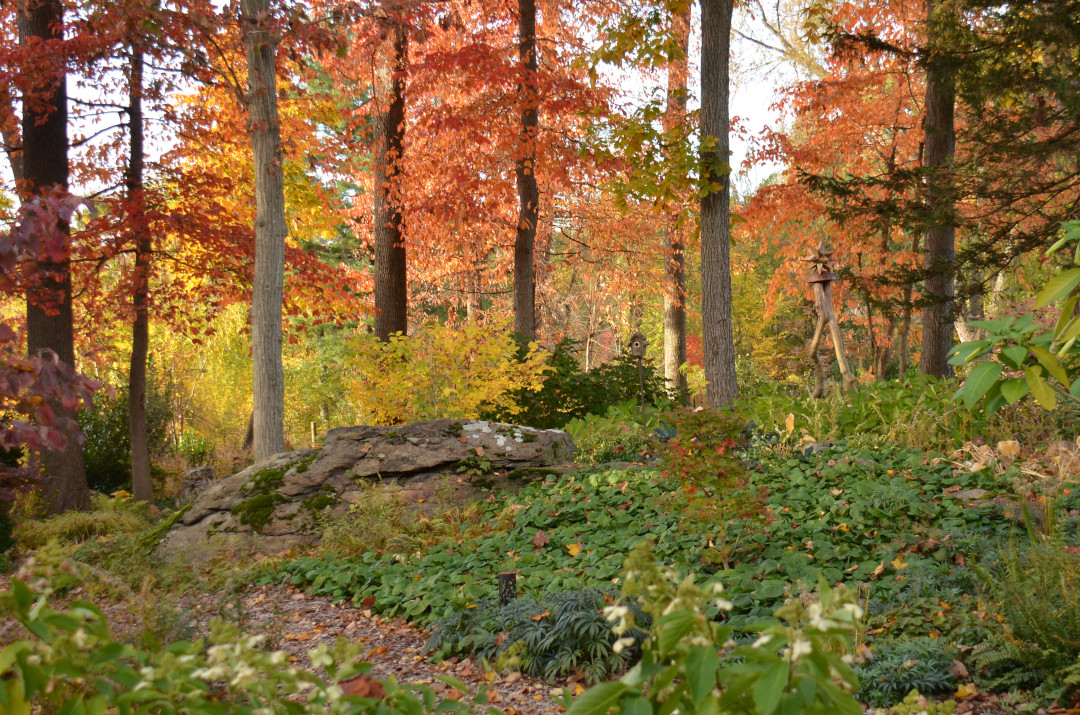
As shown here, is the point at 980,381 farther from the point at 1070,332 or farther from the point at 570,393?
the point at 570,393

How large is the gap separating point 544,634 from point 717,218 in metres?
5.15

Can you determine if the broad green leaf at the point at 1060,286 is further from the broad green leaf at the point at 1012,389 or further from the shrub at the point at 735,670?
the shrub at the point at 735,670

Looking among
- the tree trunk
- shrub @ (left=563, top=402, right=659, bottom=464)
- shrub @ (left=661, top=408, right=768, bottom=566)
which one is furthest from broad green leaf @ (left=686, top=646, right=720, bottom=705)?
the tree trunk

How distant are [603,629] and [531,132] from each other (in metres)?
8.74

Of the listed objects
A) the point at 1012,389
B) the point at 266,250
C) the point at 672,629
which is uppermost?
the point at 266,250

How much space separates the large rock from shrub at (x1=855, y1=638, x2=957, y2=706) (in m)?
3.94

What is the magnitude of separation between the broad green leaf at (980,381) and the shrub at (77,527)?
7.37 m

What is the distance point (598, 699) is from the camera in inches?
52.4

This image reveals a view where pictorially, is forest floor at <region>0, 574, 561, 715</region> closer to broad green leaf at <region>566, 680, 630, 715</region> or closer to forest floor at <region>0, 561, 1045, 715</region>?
forest floor at <region>0, 561, 1045, 715</region>

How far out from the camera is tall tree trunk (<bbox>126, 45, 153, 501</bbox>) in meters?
8.95

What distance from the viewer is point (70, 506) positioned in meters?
8.30

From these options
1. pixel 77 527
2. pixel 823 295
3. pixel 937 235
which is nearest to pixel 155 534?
pixel 77 527

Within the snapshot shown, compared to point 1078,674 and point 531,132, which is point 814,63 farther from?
point 1078,674

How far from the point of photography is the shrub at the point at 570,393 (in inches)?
373
